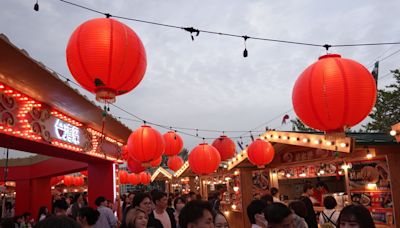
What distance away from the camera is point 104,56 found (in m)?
3.44

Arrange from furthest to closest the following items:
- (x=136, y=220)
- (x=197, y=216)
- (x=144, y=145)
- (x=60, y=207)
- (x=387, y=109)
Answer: (x=387, y=109), (x=144, y=145), (x=60, y=207), (x=136, y=220), (x=197, y=216)

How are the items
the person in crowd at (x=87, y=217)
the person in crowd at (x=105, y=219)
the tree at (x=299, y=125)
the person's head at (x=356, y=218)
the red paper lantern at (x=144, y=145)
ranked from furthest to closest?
1. the tree at (x=299, y=125)
2. the red paper lantern at (x=144, y=145)
3. the person in crowd at (x=105, y=219)
4. the person in crowd at (x=87, y=217)
5. the person's head at (x=356, y=218)

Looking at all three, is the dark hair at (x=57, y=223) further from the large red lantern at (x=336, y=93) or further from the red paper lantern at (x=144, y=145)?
the red paper lantern at (x=144, y=145)

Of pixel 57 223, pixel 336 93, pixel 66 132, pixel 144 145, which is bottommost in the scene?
pixel 57 223

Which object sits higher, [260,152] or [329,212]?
[260,152]

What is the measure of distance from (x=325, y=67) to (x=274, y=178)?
959cm

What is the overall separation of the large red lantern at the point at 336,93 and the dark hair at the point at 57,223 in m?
3.17

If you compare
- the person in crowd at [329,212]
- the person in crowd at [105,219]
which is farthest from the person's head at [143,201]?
the person in crowd at [329,212]

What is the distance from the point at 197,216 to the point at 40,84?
181 inches

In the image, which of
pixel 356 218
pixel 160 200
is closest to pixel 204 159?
pixel 160 200

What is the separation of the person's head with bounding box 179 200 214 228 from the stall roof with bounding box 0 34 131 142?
127 inches

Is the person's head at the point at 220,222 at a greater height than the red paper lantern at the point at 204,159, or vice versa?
the red paper lantern at the point at 204,159

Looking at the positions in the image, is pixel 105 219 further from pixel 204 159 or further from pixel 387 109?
pixel 387 109

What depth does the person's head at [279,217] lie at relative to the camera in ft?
9.67
